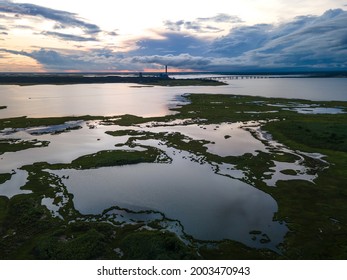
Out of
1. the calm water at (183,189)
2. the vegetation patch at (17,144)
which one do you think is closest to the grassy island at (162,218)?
the vegetation patch at (17,144)

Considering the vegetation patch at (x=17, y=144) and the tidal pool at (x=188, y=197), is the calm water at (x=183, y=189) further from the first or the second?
the vegetation patch at (x=17, y=144)

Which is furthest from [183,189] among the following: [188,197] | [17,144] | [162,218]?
[17,144]

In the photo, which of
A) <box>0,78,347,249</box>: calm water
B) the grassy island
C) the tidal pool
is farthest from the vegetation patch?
the tidal pool

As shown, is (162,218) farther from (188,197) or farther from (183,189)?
(183,189)

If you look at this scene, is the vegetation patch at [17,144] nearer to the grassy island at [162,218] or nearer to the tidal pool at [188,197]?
the grassy island at [162,218]

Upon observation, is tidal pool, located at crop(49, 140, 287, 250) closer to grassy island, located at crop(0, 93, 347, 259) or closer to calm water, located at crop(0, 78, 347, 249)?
calm water, located at crop(0, 78, 347, 249)

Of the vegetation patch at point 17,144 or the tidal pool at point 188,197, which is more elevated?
the tidal pool at point 188,197

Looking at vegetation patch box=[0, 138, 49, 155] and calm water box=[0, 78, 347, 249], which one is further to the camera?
vegetation patch box=[0, 138, 49, 155]

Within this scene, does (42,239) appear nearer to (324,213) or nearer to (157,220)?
(157,220)

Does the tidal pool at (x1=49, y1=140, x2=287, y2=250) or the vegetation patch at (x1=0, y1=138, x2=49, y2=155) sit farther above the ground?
the tidal pool at (x1=49, y1=140, x2=287, y2=250)

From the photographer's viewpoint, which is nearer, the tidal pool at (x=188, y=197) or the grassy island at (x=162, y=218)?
the grassy island at (x=162, y=218)

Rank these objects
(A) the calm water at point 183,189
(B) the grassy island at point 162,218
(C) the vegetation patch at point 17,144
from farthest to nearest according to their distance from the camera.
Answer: (C) the vegetation patch at point 17,144 < (A) the calm water at point 183,189 < (B) the grassy island at point 162,218

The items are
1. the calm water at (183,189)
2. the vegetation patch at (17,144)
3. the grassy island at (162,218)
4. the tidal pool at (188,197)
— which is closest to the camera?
the grassy island at (162,218)
